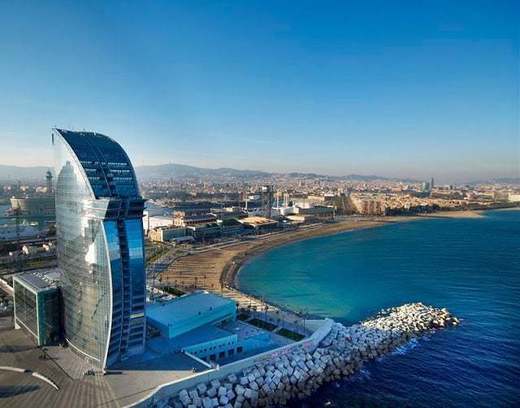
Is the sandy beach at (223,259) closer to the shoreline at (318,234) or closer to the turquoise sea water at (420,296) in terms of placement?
the shoreline at (318,234)

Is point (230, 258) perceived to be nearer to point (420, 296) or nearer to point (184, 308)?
point (420, 296)

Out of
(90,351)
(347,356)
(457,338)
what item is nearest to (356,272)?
(457,338)

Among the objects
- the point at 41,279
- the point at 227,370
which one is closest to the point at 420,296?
the point at 227,370

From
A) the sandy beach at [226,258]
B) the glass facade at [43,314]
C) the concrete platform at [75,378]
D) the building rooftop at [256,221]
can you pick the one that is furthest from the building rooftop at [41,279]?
the building rooftop at [256,221]

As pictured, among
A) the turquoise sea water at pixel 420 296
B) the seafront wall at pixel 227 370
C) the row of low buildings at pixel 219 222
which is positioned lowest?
the turquoise sea water at pixel 420 296

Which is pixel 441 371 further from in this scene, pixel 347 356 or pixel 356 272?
pixel 356 272
